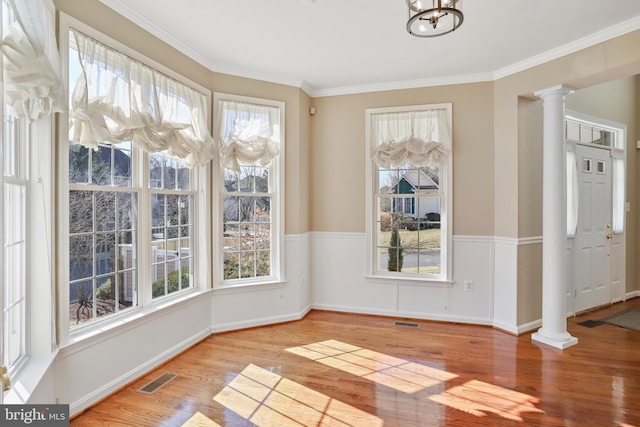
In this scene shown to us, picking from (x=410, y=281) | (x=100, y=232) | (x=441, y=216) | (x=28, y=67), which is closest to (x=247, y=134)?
(x=100, y=232)

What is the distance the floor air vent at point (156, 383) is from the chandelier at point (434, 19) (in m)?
3.08

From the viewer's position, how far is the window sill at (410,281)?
162 inches

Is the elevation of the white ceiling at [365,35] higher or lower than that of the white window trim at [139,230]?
higher

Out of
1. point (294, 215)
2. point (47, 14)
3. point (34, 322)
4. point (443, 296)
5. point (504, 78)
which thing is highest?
point (504, 78)

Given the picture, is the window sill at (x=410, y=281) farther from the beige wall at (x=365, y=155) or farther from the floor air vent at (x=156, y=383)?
the floor air vent at (x=156, y=383)

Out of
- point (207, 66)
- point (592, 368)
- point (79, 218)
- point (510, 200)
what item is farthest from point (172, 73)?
point (592, 368)

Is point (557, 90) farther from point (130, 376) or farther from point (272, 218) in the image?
point (130, 376)

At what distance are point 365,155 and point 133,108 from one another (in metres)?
2.66

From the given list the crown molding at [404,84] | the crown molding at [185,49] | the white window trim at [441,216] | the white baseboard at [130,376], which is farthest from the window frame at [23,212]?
the white window trim at [441,216]

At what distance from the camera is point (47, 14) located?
1.98 meters

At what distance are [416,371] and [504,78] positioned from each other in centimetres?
323

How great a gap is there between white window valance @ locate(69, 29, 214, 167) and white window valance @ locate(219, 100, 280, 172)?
0.26 meters

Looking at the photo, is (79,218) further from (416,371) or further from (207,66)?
(416,371)

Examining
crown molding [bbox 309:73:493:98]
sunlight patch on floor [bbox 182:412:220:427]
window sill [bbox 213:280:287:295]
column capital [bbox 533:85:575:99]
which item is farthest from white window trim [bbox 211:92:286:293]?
column capital [bbox 533:85:575:99]
